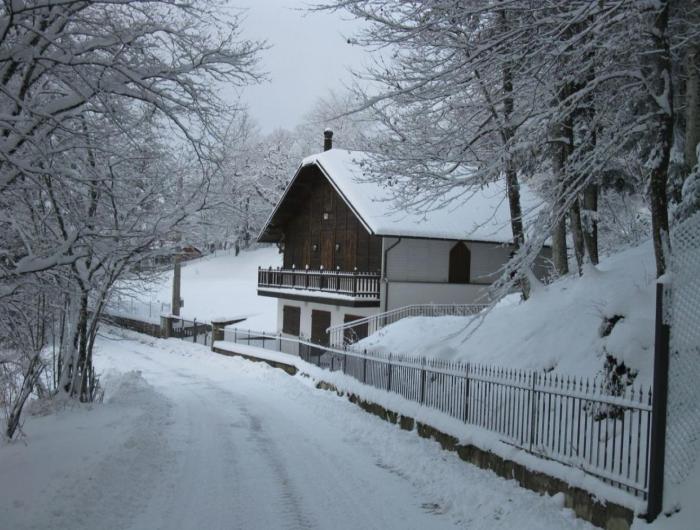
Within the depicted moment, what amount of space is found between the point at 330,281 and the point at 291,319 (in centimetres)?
581

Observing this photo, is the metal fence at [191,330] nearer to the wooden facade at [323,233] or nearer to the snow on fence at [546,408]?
the wooden facade at [323,233]

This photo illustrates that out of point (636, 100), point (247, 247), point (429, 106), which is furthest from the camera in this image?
point (247, 247)

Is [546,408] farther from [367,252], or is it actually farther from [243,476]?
[367,252]

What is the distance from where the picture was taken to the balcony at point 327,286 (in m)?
24.2

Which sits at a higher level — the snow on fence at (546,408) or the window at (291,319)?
the snow on fence at (546,408)

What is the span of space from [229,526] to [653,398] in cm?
488

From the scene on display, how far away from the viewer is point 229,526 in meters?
6.95

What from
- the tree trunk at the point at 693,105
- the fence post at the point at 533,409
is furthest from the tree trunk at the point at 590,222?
the fence post at the point at 533,409

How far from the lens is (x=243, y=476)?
8.98 meters

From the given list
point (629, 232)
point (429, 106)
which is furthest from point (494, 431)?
point (629, 232)

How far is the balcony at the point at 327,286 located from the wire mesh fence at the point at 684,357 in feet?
59.0

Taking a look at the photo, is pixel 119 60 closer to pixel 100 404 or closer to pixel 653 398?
pixel 653 398

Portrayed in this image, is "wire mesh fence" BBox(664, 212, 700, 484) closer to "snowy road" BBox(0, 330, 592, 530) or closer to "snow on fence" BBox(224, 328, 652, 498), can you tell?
"snow on fence" BBox(224, 328, 652, 498)

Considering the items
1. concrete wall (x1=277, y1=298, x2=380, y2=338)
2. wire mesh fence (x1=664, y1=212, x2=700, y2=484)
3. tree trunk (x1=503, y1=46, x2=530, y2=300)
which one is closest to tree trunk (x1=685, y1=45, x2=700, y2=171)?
tree trunk (x1=503, y1=46, x2=530, y2=300)
